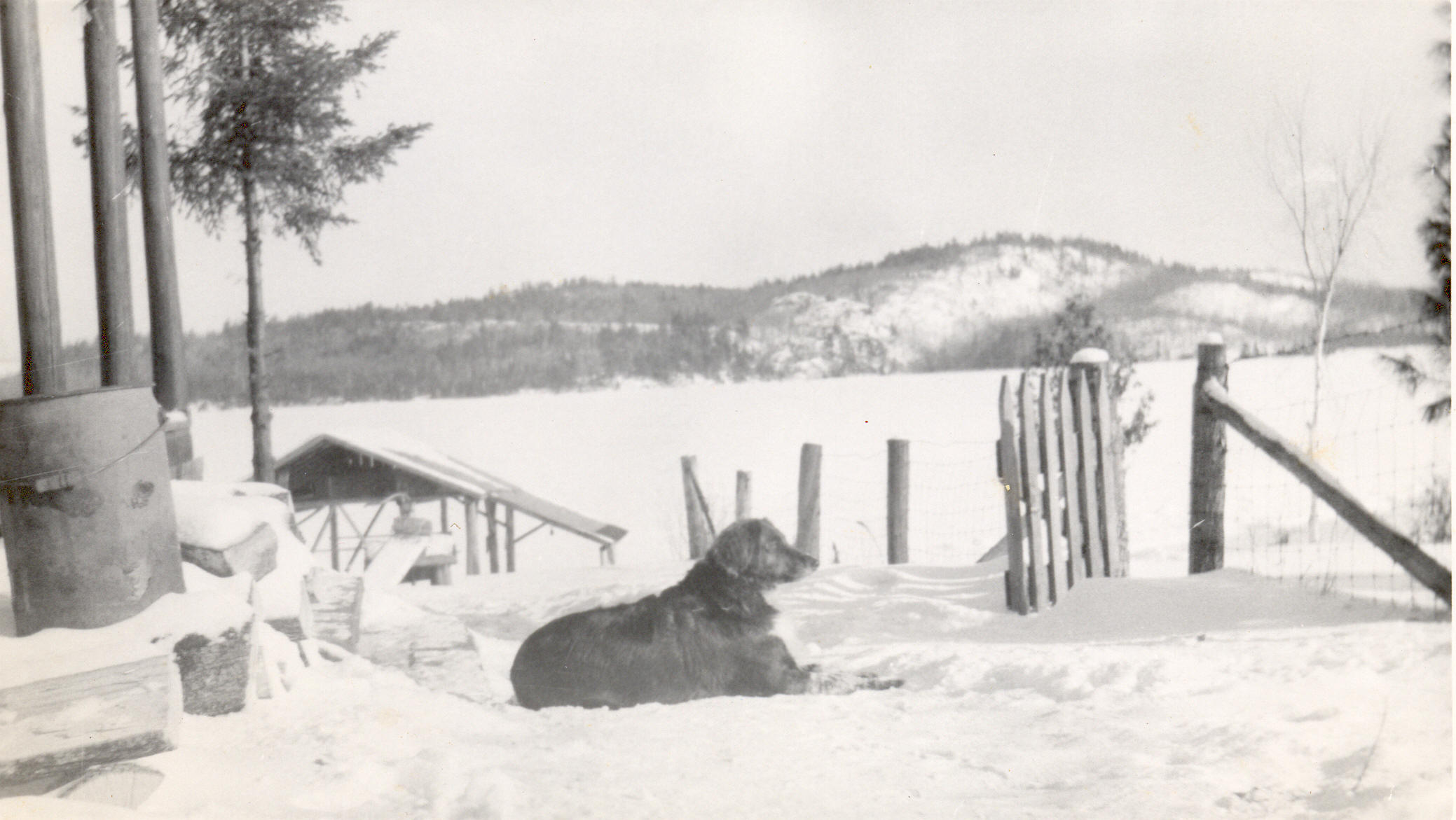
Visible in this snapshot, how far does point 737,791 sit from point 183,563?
166cm

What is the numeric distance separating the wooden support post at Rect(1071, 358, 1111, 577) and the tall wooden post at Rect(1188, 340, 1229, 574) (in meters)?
0.35

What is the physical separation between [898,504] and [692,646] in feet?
4.43

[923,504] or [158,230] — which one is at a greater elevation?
[158,230]

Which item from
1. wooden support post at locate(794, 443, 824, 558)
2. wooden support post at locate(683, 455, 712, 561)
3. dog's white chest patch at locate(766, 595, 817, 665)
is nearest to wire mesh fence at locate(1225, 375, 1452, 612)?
wooden support post at locate(794, 443, 824, 558)

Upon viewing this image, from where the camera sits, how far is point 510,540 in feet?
9.64

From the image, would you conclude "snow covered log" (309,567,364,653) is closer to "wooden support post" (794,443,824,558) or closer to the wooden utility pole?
the wooden utility pole

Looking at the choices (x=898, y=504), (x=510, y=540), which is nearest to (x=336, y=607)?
(x=510, y=540)

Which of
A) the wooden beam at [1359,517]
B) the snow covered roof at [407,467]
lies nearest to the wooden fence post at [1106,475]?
the wooden beam at [1359,517]

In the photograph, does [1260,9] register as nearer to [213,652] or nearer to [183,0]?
[183,0]

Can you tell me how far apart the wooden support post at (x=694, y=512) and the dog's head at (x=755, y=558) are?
119 millimetres

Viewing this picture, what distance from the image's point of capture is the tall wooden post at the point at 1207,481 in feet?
10.8

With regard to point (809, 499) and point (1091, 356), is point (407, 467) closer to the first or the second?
point (809, 499)

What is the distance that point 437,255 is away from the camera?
2.72 m

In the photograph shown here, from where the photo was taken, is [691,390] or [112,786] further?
[691,390]
